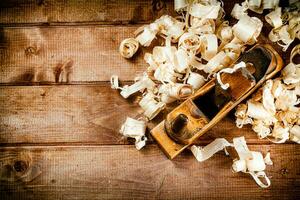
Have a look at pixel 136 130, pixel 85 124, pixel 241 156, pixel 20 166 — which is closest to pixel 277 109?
pixel 241 156

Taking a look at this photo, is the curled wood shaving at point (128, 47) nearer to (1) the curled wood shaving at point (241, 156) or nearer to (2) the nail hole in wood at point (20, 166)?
(1) the curled wood shaving at point (241, 156)

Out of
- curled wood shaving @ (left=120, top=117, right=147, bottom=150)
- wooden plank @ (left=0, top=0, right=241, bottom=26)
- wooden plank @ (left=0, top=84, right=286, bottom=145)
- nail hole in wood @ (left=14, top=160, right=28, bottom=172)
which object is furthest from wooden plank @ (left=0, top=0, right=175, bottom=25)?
nail hole in wood @ (left=14, top=160, right=28, bottom=172)

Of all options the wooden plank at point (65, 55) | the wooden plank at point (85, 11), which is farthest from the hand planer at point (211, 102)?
the wooden plank at point (85, 11)

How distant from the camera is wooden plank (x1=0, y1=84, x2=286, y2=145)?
4.49ft

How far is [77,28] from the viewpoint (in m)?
1.41

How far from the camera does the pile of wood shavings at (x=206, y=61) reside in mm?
1309

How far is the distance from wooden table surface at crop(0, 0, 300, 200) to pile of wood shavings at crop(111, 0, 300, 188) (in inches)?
1.8

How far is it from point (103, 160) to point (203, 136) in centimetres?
35

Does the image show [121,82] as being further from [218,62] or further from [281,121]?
[281,121]

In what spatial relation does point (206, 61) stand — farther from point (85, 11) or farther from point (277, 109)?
point (85, 11)

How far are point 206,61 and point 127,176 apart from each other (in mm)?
473

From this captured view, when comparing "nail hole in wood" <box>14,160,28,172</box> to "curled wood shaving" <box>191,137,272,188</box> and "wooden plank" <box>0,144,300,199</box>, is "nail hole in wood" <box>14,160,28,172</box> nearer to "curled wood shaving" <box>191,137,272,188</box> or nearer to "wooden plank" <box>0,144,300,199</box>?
"wooden plank" <box>0,144,300,199</box>

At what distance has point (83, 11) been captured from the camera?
141 centimetres

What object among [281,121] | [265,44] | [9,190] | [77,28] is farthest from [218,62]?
[9,190]
